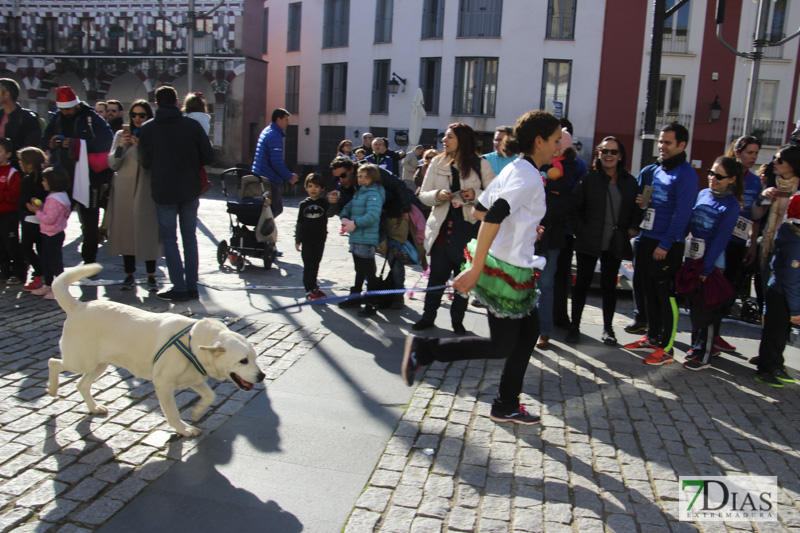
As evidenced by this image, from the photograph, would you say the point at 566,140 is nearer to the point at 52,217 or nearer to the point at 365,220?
the point at 365,220

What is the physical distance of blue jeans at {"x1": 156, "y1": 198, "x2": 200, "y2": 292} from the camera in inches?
265

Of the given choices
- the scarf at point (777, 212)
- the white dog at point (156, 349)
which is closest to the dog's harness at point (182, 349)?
the white dog at point (156, 349)

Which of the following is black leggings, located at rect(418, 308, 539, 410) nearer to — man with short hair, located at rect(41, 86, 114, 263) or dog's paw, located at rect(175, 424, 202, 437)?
dog's paw, located at rect(175, 424, 202, 437)

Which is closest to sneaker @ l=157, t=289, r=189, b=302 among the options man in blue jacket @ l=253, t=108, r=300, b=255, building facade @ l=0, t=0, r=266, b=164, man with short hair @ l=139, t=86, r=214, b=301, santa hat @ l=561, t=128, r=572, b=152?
man with short hair @ l=139, t=86, r=214, b=301

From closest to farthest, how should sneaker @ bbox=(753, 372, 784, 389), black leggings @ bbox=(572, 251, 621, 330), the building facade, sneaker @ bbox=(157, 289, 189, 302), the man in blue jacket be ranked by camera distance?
sneaker @ bbox=(753, 372, 784, 389) < black leggings @ bbox=(572, 251, 621, 330) < sneaker @ bbox=(157, 289, 189, 302) < the man in blue jacket < the building facade

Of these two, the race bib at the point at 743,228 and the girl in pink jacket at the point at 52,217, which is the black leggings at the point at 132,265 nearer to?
the girl in pink jacket at the point at 52,217

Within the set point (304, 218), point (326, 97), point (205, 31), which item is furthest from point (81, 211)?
point (326, 97)

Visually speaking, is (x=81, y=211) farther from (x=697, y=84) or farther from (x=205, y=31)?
(x=697, y=84)

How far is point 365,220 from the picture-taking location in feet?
21.9

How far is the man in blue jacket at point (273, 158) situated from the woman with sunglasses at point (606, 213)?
4.52m

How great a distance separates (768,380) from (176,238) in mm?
5860

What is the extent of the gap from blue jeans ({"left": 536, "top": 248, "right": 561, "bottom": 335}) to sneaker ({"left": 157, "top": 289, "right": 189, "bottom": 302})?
3.76 m

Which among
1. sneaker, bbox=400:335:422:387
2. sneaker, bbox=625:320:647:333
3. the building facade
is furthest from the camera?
the building facade

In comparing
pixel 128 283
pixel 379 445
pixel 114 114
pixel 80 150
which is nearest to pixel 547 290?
pixel 379 445
